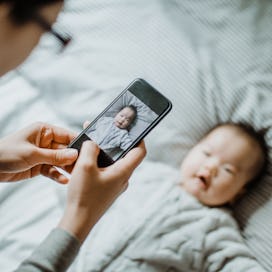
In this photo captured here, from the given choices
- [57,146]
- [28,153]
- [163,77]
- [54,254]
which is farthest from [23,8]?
[54,254]

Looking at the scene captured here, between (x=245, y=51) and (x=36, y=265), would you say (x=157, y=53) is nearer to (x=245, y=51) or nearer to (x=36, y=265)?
(x=245, y=51)

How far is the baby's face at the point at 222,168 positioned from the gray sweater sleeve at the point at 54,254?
497 millimetres

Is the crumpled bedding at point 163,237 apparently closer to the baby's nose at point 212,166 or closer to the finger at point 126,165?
the baby's nose at point 212,166

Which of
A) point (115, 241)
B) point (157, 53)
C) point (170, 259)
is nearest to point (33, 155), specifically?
point (115, 241)

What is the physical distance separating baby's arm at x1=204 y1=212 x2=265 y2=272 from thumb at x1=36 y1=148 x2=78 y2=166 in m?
0.44

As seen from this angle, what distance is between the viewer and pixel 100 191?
2.53 feet

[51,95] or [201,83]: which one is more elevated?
[51,95]

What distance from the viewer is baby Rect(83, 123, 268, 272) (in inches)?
40.6

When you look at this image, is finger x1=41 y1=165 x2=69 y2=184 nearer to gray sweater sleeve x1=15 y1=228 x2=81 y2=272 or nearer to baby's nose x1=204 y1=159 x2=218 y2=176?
gray sweater sleeve x1=15 y1=228 x2=81 y2=272

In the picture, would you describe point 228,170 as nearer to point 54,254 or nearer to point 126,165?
point 126,165

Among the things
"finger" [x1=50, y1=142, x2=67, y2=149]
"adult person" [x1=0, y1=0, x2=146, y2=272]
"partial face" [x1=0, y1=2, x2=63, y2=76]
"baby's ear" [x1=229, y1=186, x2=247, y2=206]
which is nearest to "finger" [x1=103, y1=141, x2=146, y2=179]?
"adult person" [x1=0, y1=0, x2=146, y2=272]

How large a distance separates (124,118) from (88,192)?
22 cm

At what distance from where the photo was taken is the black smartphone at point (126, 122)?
886 mm

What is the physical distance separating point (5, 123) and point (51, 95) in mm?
159
